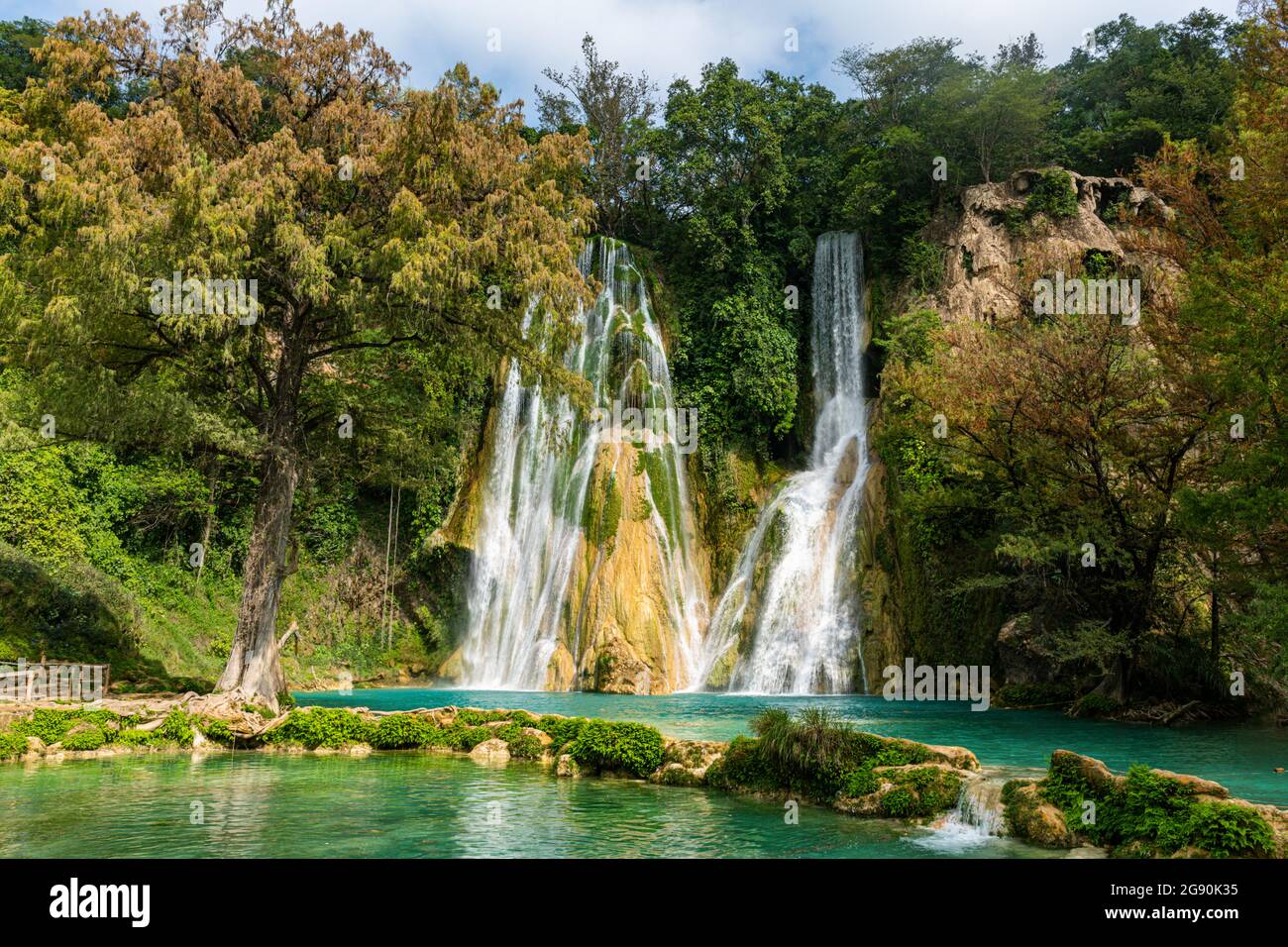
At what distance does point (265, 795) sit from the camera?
10.0 meters

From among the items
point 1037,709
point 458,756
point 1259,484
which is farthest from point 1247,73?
point 458,756

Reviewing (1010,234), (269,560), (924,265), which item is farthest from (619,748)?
(1010,234)

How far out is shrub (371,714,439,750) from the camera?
47.3ft

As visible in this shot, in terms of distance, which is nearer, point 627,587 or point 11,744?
point 11,744

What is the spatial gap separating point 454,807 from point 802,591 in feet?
58.1

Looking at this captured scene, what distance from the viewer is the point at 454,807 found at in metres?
9.50

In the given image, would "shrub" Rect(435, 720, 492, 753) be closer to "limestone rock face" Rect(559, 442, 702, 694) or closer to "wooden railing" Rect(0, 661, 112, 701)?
"wooden railing" Rect(0, 661, 112, 701)

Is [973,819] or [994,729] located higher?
[973,819]

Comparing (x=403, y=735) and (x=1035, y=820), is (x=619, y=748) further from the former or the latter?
(x=1035, y=820)

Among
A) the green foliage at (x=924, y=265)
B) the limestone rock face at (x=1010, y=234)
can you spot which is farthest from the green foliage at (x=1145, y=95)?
the green foliage at (x=924, y=265)

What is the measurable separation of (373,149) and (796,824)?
14.4 m

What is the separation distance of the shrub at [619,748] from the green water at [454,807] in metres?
0.37

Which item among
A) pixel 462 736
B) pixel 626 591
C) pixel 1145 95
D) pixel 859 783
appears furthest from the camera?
pixel 1145 95
